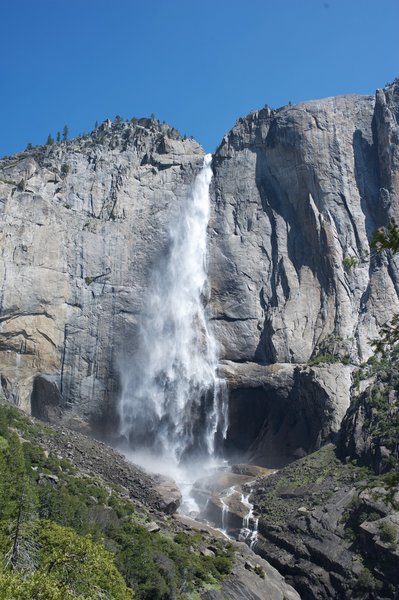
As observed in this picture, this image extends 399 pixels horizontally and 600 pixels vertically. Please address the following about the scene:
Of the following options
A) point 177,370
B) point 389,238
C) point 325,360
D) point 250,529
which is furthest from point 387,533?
point 389,238

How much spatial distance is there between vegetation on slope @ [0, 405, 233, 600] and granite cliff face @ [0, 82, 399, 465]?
12710 mm

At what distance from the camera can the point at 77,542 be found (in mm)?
17250

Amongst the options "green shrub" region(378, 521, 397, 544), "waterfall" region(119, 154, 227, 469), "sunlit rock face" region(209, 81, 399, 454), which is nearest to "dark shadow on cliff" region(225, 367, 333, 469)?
"sunlit rock face" region(209, 81, 399, 454)

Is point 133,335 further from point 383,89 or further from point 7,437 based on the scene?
point 383,89

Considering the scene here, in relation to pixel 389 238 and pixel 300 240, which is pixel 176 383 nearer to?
pixel 300 240

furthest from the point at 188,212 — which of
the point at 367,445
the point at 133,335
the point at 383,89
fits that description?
the point at 367,445

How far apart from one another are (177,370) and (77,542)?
46705 mm

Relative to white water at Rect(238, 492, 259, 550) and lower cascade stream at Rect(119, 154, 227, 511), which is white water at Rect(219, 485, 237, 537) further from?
lower cascade stream at Rect(119, 154, 227, 511)

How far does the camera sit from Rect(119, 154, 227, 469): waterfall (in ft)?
201

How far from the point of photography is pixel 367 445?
4703 cm

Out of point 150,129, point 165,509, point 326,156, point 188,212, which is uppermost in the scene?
point 150,129

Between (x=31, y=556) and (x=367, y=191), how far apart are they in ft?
195

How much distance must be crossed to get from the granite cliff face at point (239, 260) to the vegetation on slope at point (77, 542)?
500 inches

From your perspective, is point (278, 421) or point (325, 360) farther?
point (278, 421)
